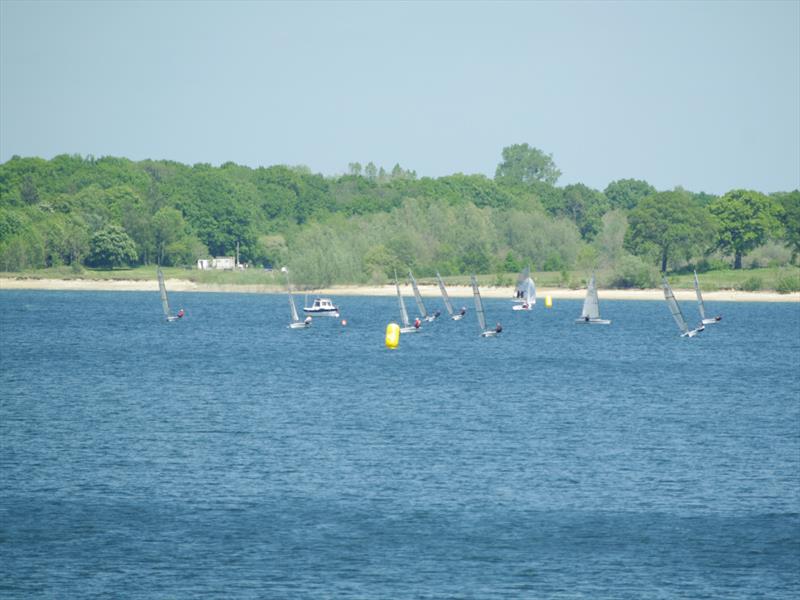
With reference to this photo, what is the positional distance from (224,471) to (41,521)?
33.8ft

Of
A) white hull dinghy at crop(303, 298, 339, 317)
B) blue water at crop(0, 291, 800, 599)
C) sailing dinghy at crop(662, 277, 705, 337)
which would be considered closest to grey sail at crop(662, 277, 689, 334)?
sailing dinghy at crop(662, 277, 705, 337)

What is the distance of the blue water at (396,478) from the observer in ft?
132

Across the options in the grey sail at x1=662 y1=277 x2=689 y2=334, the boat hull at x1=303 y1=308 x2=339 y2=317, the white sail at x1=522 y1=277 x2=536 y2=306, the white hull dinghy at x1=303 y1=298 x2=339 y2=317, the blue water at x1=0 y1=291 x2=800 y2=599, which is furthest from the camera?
the white sail at x1=522 y1=277 x2=536 y2=306

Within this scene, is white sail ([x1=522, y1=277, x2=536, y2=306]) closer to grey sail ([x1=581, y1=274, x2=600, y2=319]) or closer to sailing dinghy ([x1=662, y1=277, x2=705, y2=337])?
grey sail ([x1=581, y1=274, x2=600, y2=319])

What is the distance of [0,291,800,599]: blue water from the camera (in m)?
40.3

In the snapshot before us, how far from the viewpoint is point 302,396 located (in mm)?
80875

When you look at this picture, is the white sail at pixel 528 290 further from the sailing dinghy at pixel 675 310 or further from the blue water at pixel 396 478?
the blue water at pixel 396 478

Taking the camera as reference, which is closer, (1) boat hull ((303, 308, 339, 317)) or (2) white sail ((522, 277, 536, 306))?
(1) boat hull ((303, 308, 339, 317))

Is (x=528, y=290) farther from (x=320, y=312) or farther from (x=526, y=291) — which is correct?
(x=320, y=312)

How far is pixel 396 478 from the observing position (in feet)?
175

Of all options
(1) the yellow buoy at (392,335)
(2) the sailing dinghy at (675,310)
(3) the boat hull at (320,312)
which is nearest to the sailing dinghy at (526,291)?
(3) the boat hull at (320,312)

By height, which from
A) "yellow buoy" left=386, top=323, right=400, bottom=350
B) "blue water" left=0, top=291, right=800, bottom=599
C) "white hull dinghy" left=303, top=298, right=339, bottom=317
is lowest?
"blue water" left=0, top=291, right=800, bottom=599

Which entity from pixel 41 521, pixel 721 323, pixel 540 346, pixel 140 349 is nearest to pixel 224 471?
pixel 41 521

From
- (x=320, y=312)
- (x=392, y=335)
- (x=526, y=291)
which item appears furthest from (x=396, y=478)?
(x=526, y=291)
